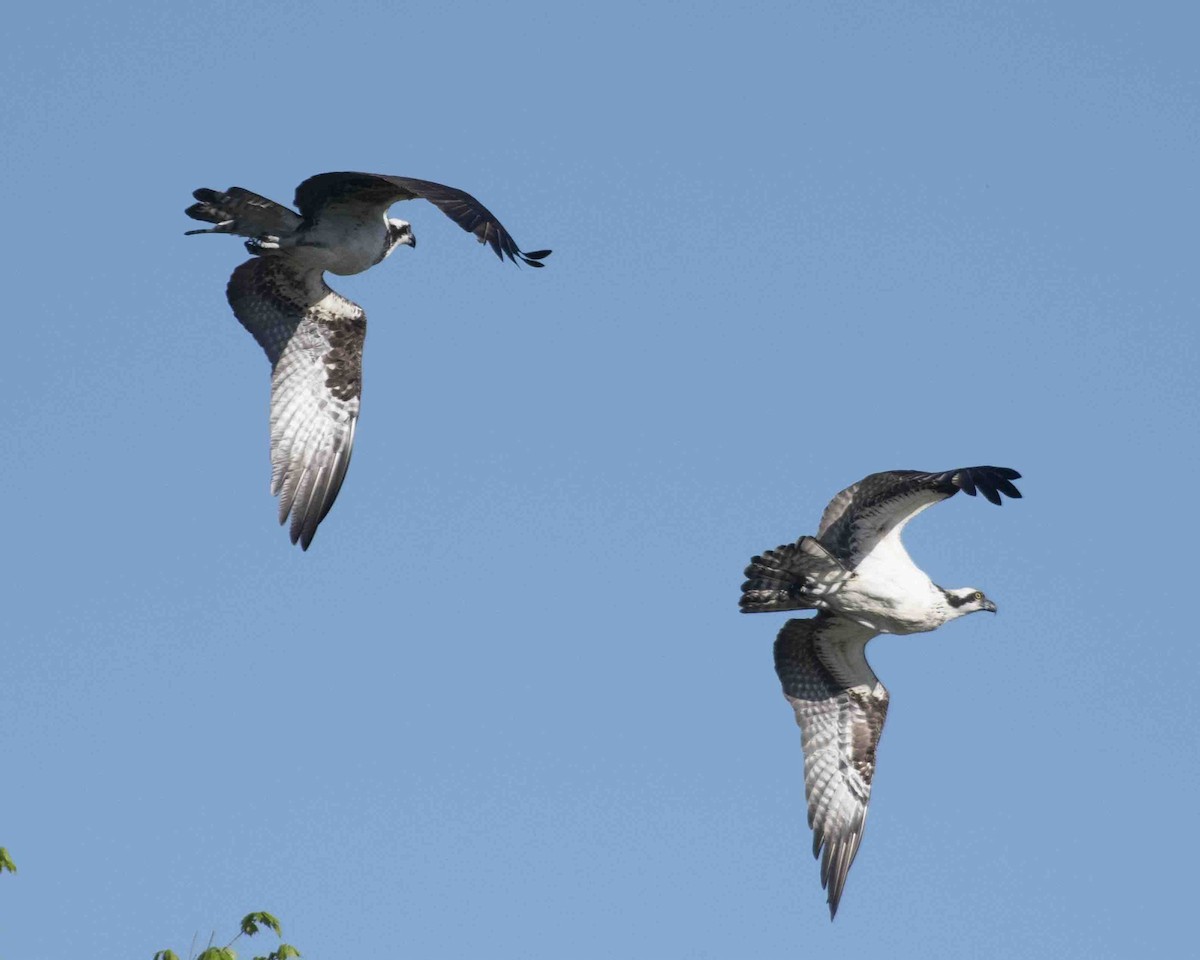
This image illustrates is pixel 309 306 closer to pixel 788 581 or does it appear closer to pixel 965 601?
pixel 788 581

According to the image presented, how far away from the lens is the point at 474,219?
13.2 meters

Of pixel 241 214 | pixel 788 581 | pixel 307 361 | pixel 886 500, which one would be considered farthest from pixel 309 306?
pixel 886 500

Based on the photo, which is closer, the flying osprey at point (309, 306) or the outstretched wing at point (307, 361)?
the flying osprey at point (309, 306)

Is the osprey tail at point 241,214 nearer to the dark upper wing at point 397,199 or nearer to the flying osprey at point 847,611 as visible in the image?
the dark upper wing at point 397,199

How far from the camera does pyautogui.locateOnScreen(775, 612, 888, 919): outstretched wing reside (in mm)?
16703

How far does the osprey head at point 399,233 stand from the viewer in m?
16.1

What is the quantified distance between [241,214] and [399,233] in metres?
1.56

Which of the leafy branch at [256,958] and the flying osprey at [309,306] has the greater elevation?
the flying osprey at [309,306]

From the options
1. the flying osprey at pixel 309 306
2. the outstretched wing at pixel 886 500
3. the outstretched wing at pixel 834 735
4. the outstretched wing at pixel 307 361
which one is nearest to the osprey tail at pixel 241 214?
the flying osprey at pixel 309 306

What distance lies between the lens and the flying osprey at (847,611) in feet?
49.9

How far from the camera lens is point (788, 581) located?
1545 centimetres

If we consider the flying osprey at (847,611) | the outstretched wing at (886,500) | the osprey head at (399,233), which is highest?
the osprey head at (399,233)

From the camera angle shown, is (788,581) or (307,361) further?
(307,361)

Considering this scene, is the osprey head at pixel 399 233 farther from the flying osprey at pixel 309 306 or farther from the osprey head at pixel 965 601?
the osprey head at pixel 965 601
